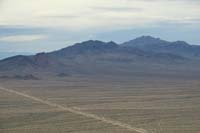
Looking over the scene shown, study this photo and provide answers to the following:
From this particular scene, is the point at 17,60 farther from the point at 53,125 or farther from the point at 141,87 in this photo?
the point at 53,125

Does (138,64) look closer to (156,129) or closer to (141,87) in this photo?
(141,87)

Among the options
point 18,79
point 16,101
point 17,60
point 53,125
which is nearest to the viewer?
point 53,125

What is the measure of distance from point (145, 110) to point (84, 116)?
26.2 ft

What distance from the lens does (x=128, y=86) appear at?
349 feet

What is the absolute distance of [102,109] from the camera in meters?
66.1

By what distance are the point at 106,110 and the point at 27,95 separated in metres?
26.7

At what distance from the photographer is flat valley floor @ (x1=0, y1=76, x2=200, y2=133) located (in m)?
49.7

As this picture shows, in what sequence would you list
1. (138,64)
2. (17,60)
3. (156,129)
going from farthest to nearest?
(138,64) → (17,60) → (156,129)

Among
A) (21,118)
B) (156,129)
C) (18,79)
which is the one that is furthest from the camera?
(18,79)

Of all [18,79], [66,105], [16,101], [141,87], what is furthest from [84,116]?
[18,79]

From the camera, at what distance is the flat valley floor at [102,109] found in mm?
49719

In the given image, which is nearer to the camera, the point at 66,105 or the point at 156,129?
the point at 156,129

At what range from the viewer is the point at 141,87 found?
340 ft

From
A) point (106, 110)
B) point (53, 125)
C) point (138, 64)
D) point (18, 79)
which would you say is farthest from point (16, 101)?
point (138, 64)
